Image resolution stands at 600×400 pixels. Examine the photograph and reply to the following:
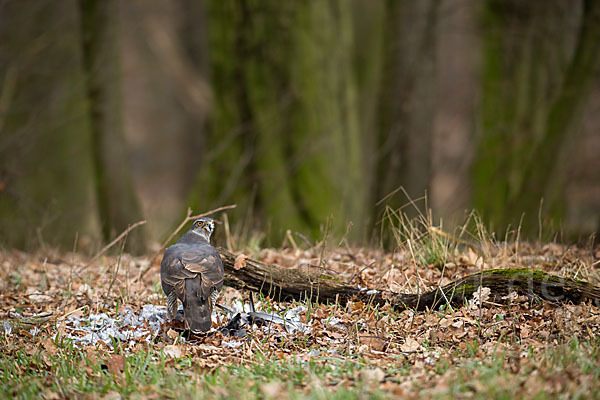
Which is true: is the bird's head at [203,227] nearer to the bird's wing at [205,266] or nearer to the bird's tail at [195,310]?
the bird's wing at [205,266]

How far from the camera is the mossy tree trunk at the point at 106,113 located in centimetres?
891

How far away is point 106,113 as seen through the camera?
8992 millimetres

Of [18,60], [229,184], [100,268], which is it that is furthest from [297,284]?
[18,60]

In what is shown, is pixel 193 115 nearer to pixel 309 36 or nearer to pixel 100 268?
pixel 309 36

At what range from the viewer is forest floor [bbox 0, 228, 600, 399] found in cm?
325

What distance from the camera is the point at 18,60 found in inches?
385

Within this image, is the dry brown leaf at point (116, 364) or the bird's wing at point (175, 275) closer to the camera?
the dry brown leaf at point (116, 364)

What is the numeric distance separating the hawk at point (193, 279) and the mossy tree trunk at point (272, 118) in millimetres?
4337

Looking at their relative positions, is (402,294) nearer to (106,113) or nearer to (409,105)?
(409,105)

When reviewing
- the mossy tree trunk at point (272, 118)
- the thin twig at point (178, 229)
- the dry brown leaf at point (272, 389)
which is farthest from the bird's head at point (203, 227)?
the mossy tree trunk at point (272, 118)

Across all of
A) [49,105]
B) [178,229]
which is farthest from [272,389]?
[49,105]

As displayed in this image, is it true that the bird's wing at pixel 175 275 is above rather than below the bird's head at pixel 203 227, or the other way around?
below

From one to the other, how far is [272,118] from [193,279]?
203 inches

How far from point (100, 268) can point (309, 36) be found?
4838 millimetres
